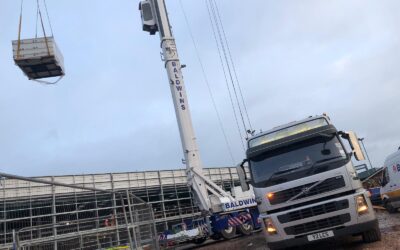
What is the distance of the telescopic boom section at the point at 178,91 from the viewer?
51.5 feet

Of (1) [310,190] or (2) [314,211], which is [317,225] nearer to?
(2) [314,211]

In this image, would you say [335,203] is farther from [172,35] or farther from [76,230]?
[172,35]

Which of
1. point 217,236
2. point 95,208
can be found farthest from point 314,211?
point 95,208

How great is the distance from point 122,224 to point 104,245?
26.4 inches

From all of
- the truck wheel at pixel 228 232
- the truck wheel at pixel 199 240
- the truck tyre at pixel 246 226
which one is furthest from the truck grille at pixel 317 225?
the truck wheel at pixel 199 240

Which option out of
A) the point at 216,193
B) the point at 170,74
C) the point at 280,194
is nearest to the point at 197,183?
the point at 216,193

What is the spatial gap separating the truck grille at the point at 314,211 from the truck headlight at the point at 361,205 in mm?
231

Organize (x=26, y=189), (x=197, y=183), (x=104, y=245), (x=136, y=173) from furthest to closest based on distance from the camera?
(x=136, y=173) < (x=26, y=189) < (x=197, y=183) < (x=104, y=245)

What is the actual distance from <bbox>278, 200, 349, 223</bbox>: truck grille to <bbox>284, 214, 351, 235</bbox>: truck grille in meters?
0.15

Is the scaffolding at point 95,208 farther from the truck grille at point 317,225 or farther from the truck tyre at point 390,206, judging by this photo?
the truck tyre at point 390,206

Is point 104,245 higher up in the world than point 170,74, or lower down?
lower down

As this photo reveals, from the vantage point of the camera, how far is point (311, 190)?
7.82 metres

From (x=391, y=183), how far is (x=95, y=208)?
16125 mm

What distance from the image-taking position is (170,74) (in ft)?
54.4
